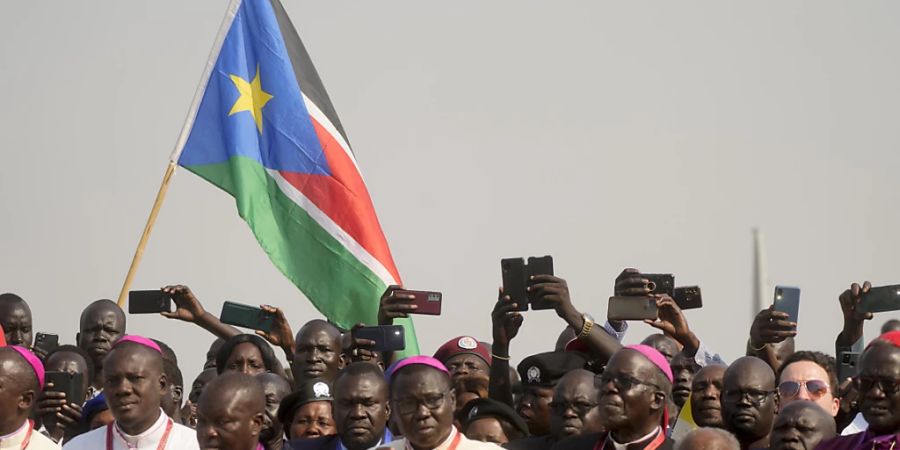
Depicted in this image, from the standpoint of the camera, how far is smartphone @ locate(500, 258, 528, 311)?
12875 millimetres

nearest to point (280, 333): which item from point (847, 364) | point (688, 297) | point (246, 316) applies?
point (246, 316)

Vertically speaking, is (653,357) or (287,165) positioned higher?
(287,165)

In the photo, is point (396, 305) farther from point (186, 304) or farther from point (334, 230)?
point (334, 230)

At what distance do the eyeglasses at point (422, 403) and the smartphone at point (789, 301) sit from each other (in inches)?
132

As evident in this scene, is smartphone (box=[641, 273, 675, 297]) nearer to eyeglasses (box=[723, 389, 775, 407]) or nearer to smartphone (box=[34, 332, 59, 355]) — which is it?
eyeglasses (box=[723, 389, 775, 407])

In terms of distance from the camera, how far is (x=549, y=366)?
41.5 feet

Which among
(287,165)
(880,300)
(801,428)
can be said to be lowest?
(801,428)

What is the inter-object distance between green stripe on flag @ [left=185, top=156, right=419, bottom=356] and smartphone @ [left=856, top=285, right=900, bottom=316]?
5.70 metres

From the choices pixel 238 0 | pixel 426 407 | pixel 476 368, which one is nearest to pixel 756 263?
pixel 238 0

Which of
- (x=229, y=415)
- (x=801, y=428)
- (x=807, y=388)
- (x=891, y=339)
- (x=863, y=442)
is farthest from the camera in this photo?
(x=807, y=388)

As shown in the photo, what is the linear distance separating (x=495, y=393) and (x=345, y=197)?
4.91 meters

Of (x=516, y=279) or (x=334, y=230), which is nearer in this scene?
(x=516, y=279)

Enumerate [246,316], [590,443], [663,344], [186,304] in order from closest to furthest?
[590,443] < [663,344] < [246,316] < [186,304]

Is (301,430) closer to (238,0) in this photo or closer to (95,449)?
(95,449)
